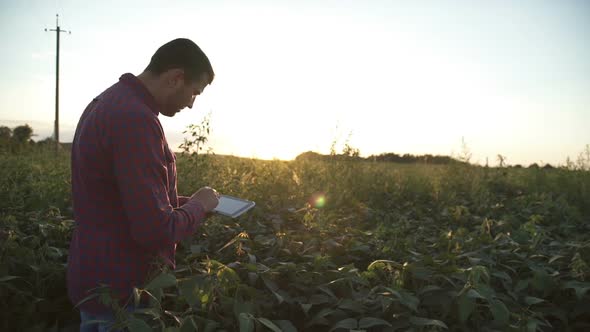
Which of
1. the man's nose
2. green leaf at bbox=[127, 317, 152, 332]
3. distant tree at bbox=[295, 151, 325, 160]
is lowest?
green leaf at bbox=[127, 317, 152, 332]

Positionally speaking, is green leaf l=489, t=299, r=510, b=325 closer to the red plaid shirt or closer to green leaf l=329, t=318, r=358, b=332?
green leaf l=329, t=318, r=358, b=332

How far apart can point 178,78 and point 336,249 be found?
1909 mm

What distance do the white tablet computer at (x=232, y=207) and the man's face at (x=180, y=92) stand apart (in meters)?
0.59

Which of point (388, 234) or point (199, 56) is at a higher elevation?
point (199, 56)

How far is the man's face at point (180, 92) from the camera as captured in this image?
2051 millimetres

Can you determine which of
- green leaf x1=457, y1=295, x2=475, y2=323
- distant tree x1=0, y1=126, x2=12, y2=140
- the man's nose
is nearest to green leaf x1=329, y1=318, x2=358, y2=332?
green leaf x1=457, y1=295, x2=475, y2=323

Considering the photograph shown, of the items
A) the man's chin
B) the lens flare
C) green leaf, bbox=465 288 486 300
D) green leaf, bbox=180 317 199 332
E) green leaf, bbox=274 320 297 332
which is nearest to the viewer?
green leaf, bbox=180 317 199 332

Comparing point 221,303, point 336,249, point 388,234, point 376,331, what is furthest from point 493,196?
point 221,303

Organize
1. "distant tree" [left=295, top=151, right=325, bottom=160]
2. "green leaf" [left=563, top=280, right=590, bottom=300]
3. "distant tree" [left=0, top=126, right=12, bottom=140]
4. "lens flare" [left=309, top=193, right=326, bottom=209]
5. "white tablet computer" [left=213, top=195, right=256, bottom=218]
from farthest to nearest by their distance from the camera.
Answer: "distant tree" [left=0, top=126, right=12, bottom=140], "distant tree" [left=295, top=151, right=325, bottom=160], "lens flare" [left=309, top=193, right=326, bottom=209], "green leaf" [left=563, top=280, right=590, bottom=300], "white tablet computer" [left=213, top=195, right=256, bottom=218]

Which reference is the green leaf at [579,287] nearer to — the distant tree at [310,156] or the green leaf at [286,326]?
the green leaf at [286,326]

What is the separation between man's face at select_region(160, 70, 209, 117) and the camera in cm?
205

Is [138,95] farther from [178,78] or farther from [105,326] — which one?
[105,326]

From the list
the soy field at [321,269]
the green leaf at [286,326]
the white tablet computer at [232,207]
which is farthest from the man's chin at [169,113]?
the green leaf at [286,326]

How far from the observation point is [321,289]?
2.37 metres
